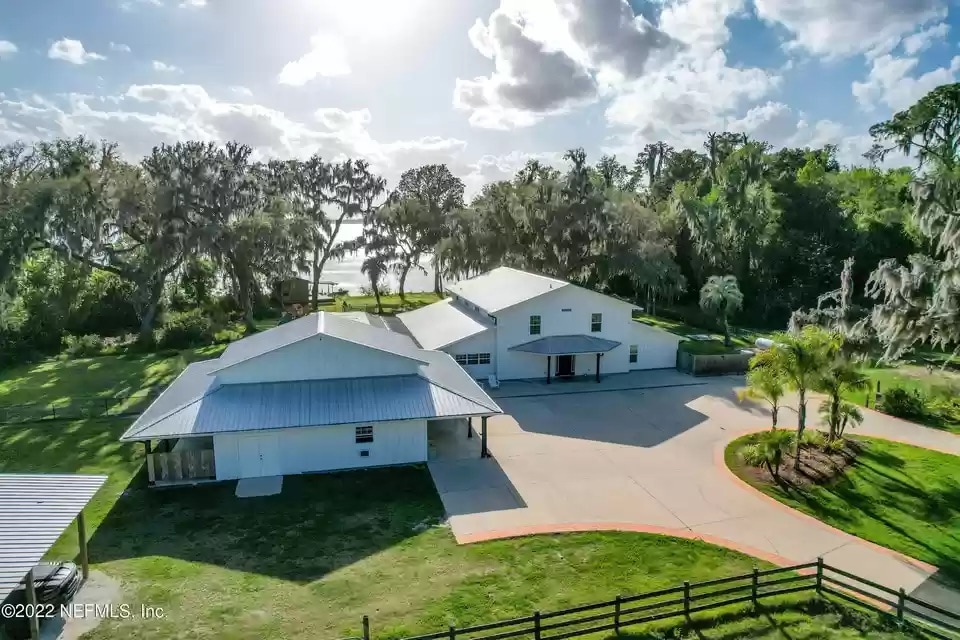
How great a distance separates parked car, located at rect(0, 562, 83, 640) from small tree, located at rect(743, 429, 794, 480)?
17702mm

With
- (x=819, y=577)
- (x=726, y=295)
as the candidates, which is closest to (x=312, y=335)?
(x=819, y=577)

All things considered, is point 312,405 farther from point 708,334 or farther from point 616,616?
point 708,334

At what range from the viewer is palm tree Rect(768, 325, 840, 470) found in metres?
18.2

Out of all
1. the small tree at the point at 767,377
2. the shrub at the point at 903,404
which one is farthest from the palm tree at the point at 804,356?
the shrub at the point at 903,404

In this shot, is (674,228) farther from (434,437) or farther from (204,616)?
(204,616)

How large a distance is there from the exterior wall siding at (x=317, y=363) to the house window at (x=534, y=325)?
10335 millimetres

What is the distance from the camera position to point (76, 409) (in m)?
23.7

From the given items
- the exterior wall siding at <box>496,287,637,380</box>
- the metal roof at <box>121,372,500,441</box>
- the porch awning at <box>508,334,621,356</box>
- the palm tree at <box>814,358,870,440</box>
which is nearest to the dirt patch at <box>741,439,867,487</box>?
the palm tree at <box>814,358,870,440</box>

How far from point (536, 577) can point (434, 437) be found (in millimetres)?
8747

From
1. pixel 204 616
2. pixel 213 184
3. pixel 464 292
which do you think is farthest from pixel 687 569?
pixel 213 184

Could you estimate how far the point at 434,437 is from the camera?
20844mm

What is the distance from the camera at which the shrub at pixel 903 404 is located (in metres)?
23.9

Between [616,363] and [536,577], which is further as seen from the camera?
[616,363]

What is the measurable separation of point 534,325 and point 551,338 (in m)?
1.05
